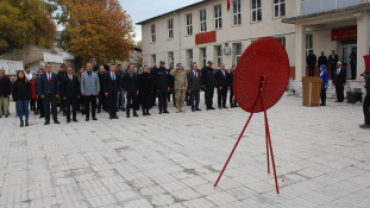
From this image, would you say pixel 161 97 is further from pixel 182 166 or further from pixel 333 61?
pixel 333 61

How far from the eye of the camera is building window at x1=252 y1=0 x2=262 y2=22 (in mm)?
24516

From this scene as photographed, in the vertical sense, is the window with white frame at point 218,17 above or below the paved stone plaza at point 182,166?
above

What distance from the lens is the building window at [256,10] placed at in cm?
2452

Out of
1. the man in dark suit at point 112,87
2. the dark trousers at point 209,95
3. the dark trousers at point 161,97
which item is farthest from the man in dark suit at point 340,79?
the man in dark suit at point 112,87

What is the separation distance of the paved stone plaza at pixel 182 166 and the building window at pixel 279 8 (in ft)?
49.9

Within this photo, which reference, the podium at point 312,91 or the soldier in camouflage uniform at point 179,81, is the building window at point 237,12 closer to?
the podium at point 312,91

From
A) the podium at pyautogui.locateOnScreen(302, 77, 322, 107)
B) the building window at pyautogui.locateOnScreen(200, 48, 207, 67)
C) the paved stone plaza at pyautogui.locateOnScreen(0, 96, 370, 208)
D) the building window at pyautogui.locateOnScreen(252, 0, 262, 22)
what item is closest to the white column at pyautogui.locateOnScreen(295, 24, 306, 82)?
the building window at pyautogui.locateOnScreen(252, 0, 262, 22)

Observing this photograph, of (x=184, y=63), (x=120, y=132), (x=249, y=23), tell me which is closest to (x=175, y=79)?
(x=120, y=132)

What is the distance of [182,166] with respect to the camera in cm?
538

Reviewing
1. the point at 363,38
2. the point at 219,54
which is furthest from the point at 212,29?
the point at 363,38

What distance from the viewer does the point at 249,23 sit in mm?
25391

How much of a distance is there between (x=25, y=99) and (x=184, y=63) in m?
23.6

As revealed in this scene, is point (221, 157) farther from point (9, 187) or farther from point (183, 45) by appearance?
point (183, 45)

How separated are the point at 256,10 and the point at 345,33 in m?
7.84
